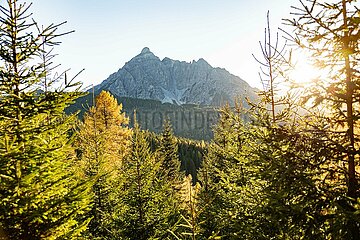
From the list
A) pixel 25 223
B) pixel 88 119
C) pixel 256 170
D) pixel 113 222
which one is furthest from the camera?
pixel 88 119

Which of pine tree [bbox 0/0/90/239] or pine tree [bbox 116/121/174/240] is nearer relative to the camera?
pine tree [bbox 0/0/90/239]

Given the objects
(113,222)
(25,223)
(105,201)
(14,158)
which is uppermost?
(14,158)

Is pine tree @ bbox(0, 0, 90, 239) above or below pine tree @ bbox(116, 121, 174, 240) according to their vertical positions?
above

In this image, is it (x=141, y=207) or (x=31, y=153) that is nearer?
(x=31, y=153)

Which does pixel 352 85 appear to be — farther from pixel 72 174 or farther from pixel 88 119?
pixel 88 119

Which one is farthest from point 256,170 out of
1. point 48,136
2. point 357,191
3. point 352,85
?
point 48,136

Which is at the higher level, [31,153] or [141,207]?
[31,153]

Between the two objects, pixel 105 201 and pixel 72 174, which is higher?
pixel 72 174

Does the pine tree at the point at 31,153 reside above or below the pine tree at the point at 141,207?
above

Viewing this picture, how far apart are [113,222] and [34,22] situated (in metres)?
Answer: 8.68

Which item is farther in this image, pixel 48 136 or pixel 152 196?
pixel 152 196

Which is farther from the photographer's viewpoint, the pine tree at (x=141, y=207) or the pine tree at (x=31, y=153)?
the pine tree at (x=141, y=207)

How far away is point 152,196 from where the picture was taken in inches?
468

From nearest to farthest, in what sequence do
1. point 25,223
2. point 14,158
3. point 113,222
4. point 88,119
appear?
point 14,158 < point 25,223 < point 113,222 < point 88,119
